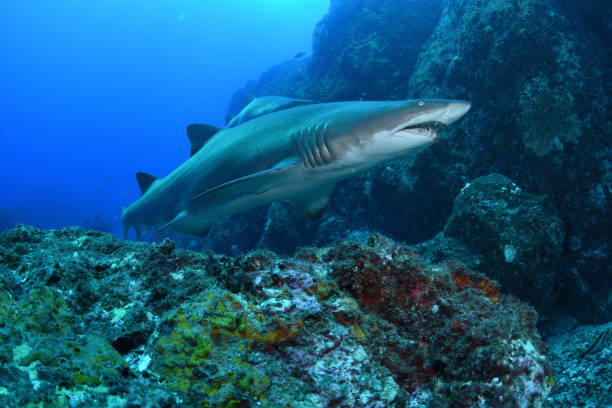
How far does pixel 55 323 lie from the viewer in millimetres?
1541

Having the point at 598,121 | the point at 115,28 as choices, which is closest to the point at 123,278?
the point at 598,121

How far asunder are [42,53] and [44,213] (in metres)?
139

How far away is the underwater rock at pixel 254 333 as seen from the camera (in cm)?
124

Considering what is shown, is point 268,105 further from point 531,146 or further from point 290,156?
point 531,146

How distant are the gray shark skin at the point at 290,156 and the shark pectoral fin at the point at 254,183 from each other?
0.04ft

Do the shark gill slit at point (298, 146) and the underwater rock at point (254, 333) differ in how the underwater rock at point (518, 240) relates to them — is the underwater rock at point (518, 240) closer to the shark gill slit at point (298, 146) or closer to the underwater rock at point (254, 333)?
the underwater rock at point (254, 333)

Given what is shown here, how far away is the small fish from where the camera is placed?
322 centimetres

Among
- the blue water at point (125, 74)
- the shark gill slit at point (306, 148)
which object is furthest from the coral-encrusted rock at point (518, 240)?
the blue water at point (125, 74)

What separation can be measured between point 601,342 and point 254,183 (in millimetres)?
4169

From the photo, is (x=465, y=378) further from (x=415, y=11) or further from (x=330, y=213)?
(x=415, y=11)

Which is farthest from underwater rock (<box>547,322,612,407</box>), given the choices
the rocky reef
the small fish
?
the rocky reef

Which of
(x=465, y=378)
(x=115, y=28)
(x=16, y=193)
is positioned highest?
(x=115, y=28)

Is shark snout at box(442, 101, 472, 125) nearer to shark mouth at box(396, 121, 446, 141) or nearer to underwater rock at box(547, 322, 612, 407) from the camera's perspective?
shark mouth at box(396, 121, 446, 141)

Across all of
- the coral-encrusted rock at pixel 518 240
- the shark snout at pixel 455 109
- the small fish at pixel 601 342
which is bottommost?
the small fish at pixel 601 342
